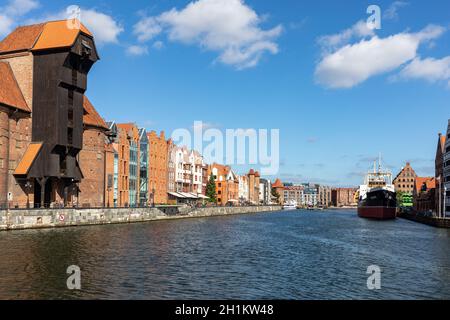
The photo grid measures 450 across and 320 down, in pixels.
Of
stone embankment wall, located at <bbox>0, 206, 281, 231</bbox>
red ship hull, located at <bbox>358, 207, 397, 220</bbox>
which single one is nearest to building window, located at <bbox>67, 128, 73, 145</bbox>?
stone embankment wall, located at <bbox>0, 206, 281, 231</bbox>

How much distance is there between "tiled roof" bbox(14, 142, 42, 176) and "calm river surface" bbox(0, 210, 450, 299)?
17.0m

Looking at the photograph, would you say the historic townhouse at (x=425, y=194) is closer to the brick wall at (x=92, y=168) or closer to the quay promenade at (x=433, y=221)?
the quay promenade at (x=433, y=221)

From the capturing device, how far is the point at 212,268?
34.6 m

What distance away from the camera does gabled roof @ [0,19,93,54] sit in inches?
2901

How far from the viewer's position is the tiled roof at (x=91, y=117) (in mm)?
85869

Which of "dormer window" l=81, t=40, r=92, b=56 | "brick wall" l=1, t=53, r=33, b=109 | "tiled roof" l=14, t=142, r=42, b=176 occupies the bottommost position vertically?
"tiled roof" l=14, t=142, r=42, b=176

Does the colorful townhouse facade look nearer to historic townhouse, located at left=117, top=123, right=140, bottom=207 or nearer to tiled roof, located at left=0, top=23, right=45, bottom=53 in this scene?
historic townhouse, located at left=117, top=123, right=140, bottom=207

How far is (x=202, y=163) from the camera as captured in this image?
168 metres

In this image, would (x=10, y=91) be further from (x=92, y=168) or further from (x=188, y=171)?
(x=188, y=171)

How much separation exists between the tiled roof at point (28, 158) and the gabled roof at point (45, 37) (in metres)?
15.5

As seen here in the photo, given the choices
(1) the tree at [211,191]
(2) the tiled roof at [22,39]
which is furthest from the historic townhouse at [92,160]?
(1) the tree at [211,191]
